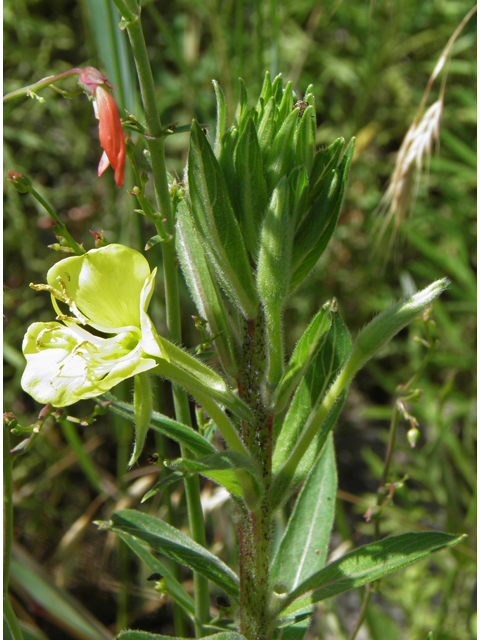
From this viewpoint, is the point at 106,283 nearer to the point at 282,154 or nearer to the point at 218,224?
the point at 218,224

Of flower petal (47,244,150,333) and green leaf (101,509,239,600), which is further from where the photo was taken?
green leaf (101,509,239,600)

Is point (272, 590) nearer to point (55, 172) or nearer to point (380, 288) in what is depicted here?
point (380, 288)

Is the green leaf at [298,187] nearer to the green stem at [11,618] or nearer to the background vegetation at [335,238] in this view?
the green stem at [11,618]

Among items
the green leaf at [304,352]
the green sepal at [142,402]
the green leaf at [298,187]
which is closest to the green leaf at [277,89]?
the green leaf at [298,187]

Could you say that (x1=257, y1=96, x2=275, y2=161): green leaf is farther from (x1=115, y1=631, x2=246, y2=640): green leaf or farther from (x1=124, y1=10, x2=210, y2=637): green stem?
(x1=115, y1=631, x2=246, y2=640): green leaf

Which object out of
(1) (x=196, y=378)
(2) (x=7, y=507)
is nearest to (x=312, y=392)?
(1) (x=196, y=378)

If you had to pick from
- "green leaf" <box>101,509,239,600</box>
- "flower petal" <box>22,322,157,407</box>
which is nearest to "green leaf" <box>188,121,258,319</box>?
"flower petal" <box>22,322,157,407</box>

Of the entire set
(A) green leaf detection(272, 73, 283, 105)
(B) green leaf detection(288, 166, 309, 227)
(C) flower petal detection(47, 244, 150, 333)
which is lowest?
(C) flower petal detection(47, 244, 150, 333)
